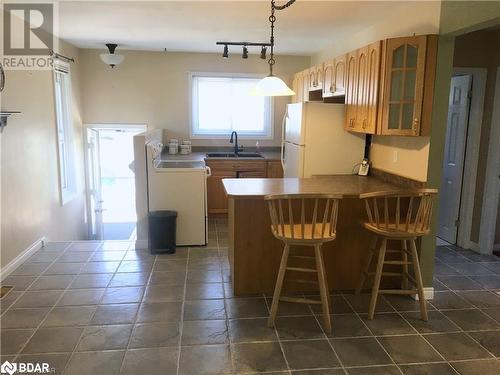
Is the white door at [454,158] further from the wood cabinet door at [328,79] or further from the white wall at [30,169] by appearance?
the white wall at [30,169]

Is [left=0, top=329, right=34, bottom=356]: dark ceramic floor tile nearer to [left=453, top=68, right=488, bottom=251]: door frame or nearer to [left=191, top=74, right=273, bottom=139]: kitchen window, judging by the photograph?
[left=191, top=74, right=273, bottom=139]: kitchen window

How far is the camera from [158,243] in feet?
13.8

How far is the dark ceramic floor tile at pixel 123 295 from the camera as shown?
10.2 feet

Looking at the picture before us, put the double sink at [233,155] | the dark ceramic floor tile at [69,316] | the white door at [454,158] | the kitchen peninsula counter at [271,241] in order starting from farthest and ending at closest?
Answer: the double sink at [233,155]
the white door at [454,158]
the kitchen peninsula counter at [271,241]
the dark ceramic floor tile at [69,316]

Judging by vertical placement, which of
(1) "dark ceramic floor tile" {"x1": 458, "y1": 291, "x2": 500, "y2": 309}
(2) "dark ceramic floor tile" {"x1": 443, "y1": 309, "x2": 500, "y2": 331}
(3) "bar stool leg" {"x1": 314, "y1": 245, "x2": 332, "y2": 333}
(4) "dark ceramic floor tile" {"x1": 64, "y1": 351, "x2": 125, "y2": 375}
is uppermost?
(3) "bar stool leg" {"x1": 314, "y1": 245, "x2": 332, "y2": 333}

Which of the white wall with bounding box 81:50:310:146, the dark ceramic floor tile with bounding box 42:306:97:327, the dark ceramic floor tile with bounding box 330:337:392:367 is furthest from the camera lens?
the white wall with bounding box 81:50:310:146

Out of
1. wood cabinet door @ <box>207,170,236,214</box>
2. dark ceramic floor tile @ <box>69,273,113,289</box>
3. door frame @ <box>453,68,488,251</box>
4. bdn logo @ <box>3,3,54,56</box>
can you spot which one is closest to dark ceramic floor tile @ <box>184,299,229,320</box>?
dark ceramic floor tile @ <box>69,273,113,289</box>

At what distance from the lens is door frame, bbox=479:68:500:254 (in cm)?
418

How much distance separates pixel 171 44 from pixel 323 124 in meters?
2.63

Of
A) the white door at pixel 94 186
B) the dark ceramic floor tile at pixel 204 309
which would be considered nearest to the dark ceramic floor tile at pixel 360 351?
the dark ceramic floor tile at pixel 204 309

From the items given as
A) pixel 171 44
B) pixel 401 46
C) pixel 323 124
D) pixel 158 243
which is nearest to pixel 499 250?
pixel 323 124

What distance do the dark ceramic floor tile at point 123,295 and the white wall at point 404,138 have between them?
2398mm

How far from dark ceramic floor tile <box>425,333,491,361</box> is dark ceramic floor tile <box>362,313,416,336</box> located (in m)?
0.16

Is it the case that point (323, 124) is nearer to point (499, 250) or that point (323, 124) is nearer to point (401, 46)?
point (401, 46)
